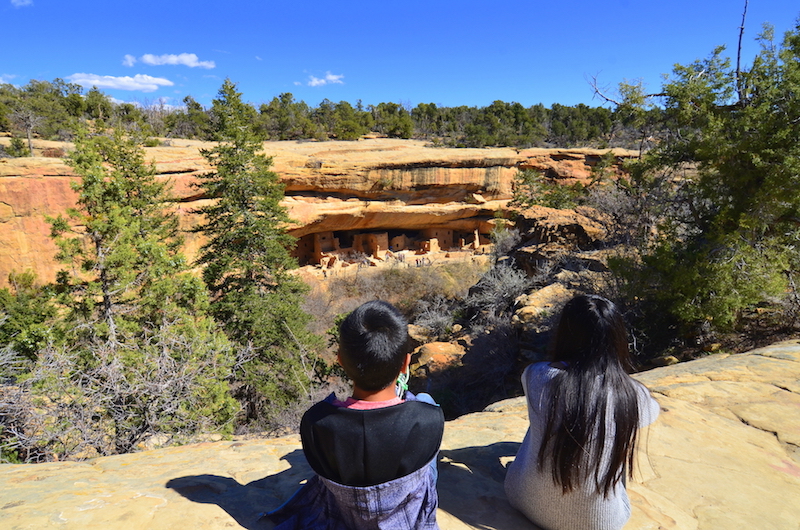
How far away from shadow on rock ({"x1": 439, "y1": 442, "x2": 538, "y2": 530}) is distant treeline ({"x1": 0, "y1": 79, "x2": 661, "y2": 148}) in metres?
16.7

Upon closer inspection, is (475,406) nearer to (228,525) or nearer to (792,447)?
(792,447)

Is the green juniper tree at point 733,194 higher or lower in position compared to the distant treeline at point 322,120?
lower

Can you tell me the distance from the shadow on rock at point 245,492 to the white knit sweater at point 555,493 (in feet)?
3.58

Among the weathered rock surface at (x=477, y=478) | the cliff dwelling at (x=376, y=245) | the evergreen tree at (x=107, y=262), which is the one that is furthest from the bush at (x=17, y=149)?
the weathered rock surface at (x=477, y=478)

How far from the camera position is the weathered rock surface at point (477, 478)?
1729mm

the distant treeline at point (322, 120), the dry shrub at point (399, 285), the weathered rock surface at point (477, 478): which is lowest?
the dry shrub at point (399, 285)

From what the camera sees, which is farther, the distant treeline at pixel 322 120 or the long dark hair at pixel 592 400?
the distant treeline at pixel 322 120

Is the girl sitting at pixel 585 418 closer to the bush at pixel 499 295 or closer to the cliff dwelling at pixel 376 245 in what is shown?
the bush at pixel 499 295

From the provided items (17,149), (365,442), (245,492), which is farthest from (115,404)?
(17,149)

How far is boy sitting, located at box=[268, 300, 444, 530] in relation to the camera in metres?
1.46

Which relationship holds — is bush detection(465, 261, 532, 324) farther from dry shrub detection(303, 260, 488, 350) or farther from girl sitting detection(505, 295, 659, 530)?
girl sitting detection(505, 295, 659, 530)

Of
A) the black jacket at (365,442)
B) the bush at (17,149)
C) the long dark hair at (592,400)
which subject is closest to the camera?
the black jacket at (365,442)

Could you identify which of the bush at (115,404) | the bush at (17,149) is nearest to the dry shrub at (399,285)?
the bush at (115,404)

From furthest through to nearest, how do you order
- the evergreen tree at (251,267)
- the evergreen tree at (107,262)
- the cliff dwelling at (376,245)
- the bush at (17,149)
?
the cliff dwelling at (376,245)
the bush at (17,149)
the evergreen tree at (251,267)
the evergreen tree at (107,262)
